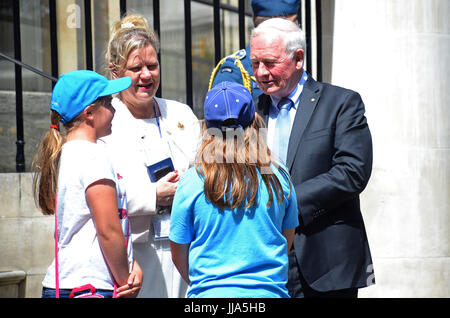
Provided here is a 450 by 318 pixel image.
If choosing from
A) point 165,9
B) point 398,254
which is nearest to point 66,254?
point 398,254

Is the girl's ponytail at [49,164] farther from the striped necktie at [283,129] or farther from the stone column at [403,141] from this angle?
the stone column at [403,141]

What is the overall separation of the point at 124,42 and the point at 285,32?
2.48ft

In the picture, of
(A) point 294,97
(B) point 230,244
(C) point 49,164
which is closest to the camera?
(B) point 230,244

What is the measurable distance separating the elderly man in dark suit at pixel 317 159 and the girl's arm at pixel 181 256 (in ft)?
2.07

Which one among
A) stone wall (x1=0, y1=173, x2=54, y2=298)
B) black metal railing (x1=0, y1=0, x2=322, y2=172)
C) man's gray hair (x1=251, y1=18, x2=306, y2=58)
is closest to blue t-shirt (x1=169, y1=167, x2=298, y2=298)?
man's gray hair (x1=251, y1=18, x2=306, y2=58)

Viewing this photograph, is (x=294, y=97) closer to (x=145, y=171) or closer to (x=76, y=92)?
(x=145, y=171)

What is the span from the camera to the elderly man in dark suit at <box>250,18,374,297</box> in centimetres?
308

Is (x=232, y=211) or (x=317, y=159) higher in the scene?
(x=317, y=159)

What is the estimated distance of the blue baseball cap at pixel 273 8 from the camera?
3469mm

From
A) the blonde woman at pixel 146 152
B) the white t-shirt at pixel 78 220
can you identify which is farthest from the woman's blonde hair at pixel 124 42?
the white t-shirt at pixel 78 220

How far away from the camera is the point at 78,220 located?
8.43 ft

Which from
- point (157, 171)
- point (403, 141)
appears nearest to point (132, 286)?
point (157, 171)

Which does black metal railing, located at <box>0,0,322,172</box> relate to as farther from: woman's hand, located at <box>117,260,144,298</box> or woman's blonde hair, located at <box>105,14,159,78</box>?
woman's hand, located at <box>117,260,144,298</box>
